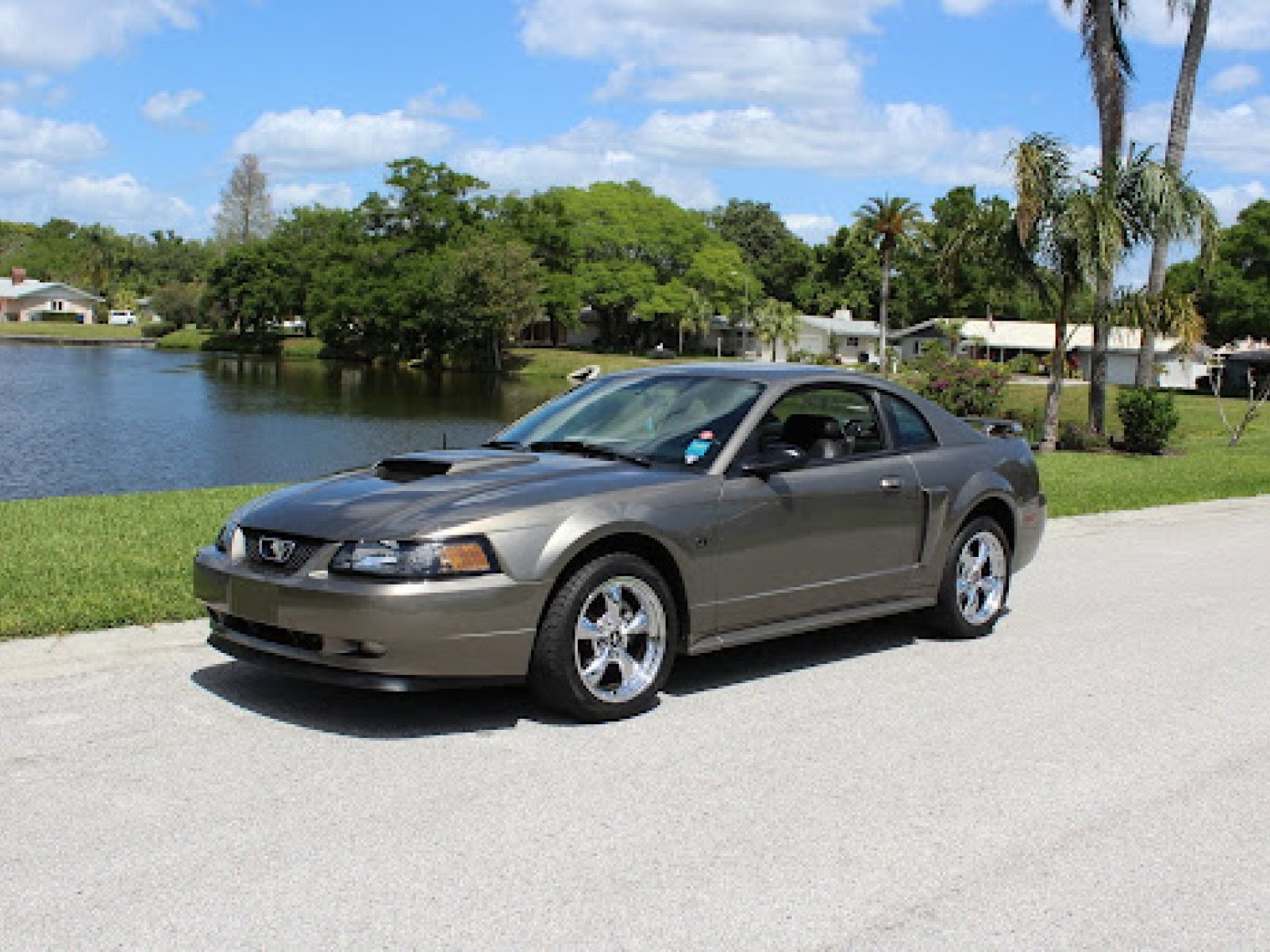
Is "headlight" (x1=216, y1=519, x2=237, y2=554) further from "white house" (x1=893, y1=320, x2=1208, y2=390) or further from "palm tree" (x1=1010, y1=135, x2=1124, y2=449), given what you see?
"white house" (x1=893, y1=320, x2=1208, y2=390)

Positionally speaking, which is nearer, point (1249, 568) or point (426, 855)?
point (426, 855)

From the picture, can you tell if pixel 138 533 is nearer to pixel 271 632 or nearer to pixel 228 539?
pixel 228 539

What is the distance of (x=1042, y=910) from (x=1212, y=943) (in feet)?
1.52

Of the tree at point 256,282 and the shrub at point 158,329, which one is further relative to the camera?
the shrub at point 158,329

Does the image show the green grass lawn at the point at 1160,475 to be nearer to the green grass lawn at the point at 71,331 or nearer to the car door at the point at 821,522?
the car door at the point at 821,522

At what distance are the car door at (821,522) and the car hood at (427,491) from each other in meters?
0.41

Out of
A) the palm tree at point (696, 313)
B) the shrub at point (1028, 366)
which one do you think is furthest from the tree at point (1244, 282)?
the palm tree at point (696, 313)

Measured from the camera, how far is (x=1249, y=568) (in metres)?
10.4

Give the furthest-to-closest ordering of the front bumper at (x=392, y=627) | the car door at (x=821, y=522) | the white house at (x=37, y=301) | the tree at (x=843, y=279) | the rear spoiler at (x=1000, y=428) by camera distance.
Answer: the white house at (x=37, y=301) < the tree at (x=843, y=279) < the rear spoiler at (x=1000, y=428) < the car door at (x=821, y=522) < the front bumper at (x=392, y=627)

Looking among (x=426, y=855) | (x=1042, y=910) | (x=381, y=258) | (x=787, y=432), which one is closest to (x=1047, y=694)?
(x=787, y=432)

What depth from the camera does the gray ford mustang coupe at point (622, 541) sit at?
5.18 meters

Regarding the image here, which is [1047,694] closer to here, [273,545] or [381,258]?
[273,545]

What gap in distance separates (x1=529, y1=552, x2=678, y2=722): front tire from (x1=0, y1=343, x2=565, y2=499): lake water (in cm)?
464

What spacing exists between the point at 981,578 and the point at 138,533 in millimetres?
6146
